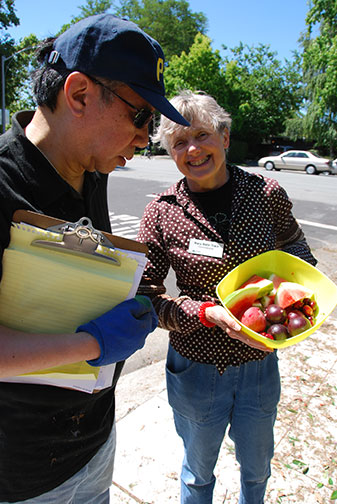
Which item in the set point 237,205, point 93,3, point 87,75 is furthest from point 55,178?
point 93,3

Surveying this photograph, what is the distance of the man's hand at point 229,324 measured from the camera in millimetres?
1531

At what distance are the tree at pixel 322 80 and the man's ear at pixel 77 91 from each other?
31.9 metres

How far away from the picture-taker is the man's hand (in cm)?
153

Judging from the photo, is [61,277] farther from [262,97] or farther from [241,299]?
[262,97]

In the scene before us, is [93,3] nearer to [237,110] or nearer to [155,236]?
[237,110]

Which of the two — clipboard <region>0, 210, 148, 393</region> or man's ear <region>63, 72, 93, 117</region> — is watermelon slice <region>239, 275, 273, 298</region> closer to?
clipboard <region>0, 210, 148, 393</region>

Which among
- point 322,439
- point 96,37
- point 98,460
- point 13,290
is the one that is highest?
point 96,37

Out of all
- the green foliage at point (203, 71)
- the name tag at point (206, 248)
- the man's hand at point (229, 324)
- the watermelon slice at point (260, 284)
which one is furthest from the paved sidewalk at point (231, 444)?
the green foliage at point (203, 71)

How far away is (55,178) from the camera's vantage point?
1158mm

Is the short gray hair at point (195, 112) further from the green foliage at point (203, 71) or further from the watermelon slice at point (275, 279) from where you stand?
the green foliage at point (203, 71)

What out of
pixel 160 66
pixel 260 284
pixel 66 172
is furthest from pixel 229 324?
pixel 160 66

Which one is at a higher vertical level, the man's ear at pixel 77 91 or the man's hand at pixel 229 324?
the man's ear at pixel 77 91

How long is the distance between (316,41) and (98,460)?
3596 centimetres

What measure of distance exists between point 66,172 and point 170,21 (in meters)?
60.2
